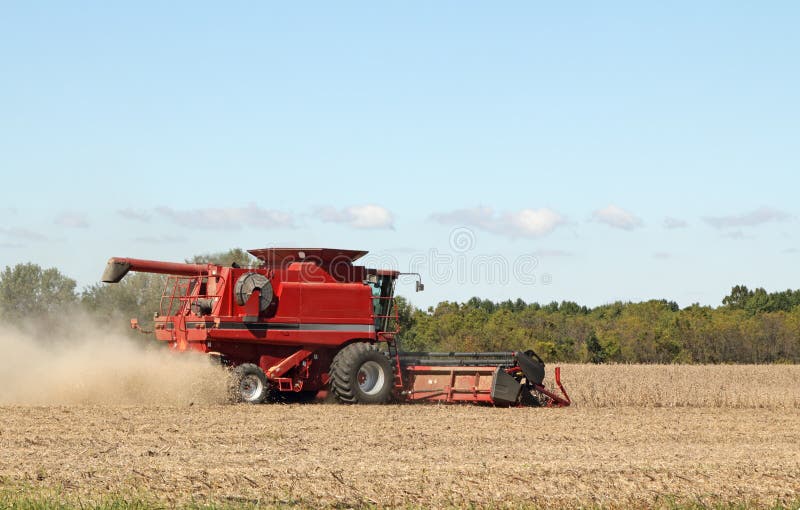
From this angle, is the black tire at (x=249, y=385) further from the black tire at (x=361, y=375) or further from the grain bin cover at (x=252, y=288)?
the black tire at (x=361, y=375)

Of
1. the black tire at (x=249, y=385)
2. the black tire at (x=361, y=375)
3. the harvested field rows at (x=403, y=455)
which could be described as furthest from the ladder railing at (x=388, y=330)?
the black tire at (x=249, y=385)

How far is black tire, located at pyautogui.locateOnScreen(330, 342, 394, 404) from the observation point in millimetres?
19312

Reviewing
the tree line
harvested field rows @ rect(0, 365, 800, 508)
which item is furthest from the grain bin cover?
the tree line

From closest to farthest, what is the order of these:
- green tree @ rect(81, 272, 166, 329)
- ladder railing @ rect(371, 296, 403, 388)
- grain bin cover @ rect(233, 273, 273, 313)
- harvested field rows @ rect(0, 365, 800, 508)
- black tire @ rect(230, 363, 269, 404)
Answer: harvested field rows @ rect(0, 365, 800, 508) < black tire @ rect(230, 363, 269, 404) < grain bin cover @ rect(233, 273, 273, 313) < ladder railing @ rect(371, 296, 403, 388) < green tree @ rect(81, 272, 166, 329)

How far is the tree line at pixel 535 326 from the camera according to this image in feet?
122

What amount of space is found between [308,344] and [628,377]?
51.7 ft

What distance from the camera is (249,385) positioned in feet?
61.5

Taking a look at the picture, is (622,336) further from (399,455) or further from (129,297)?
(399,455)

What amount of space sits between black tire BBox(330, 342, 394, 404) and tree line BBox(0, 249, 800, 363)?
11426 mm

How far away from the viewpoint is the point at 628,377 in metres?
32.2

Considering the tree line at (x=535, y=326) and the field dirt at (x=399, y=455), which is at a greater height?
the tree line at (x=535, y=326)

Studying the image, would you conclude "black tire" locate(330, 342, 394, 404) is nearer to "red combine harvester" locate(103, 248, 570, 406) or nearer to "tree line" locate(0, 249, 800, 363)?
"red combine harvester" locate(103, 248, 570, 406)

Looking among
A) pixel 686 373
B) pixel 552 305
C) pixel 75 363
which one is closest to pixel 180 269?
pixel 75 363

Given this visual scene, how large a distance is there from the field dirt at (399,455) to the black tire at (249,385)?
63 cm
